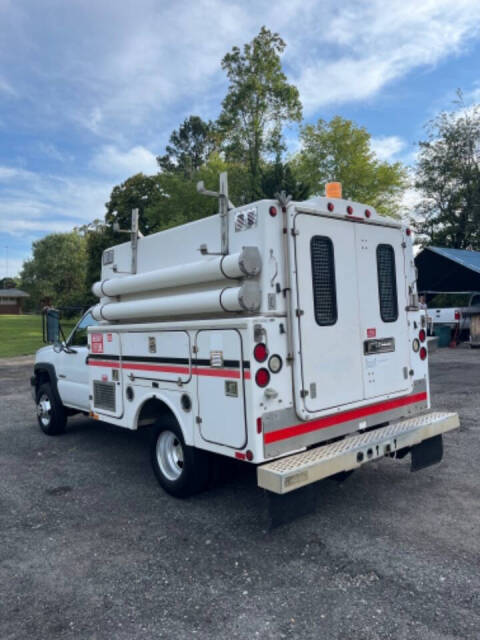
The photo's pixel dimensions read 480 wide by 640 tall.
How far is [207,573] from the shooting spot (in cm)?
354

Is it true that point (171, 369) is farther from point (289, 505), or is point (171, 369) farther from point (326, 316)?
point (289, 505)

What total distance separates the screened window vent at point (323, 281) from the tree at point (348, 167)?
103 feet

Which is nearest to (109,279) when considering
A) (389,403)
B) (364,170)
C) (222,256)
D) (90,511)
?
(222,256)

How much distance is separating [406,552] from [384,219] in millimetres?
3020

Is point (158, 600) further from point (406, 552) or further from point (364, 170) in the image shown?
point (364, 170)

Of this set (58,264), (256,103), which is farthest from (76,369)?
(58,264)

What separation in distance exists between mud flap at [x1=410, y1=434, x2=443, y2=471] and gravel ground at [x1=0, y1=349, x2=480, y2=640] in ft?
0.80

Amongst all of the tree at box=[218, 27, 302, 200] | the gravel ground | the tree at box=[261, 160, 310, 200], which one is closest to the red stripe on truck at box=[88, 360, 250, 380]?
the gravel ground

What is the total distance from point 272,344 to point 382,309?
153 centimetres

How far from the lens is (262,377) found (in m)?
3.84

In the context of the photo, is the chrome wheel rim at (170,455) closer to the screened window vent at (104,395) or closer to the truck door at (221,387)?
the truck door at (221,387)

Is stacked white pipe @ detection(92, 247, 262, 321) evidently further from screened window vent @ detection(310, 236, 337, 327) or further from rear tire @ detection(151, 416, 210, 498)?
rear tire @ detection(151, 416, 210, 498)

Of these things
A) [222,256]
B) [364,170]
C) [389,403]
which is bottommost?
[389,403]

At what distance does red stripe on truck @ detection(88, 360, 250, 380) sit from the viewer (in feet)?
13.0
